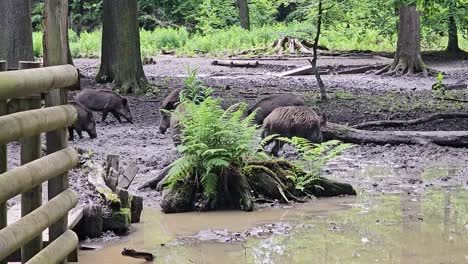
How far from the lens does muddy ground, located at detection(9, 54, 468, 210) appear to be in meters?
9.45

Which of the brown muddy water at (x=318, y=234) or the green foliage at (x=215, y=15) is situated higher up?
the green foliage at (x=215, y=15)

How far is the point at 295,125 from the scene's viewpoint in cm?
1061

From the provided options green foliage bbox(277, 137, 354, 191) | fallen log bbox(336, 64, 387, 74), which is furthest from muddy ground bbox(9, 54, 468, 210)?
fallen log bbox(336, 64, 387, 74)

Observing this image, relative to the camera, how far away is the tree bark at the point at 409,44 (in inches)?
922

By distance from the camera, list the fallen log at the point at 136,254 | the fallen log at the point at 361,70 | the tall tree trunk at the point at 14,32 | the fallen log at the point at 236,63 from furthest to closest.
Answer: the fallen log at the point at 236,63, the fallen log at the point at 361,70, the tall tree trunk at the point at 14,32, the fallen log at the point at 136,254

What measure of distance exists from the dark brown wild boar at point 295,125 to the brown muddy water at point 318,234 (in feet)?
7.74

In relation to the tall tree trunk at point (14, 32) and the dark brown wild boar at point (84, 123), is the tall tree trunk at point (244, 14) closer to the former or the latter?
the tall tree trunk at point (14, 32)

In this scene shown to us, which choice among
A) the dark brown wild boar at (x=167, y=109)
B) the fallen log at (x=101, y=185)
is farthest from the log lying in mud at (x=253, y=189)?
the dark brown wild boar at (x=167, y=109)

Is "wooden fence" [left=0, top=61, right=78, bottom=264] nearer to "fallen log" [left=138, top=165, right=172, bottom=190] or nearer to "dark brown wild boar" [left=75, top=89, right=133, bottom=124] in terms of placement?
"fallen log" [left=138, top=165, right=172, bottom=190]

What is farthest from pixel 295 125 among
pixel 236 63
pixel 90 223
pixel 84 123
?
pixel 236 63

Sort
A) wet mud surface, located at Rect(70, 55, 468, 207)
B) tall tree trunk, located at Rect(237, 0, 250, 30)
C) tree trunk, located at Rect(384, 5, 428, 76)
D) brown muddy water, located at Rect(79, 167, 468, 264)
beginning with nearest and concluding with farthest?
brown muddy water, located at Rect(79, 167, 468, 264) → wet mud surface, located at Rect(70, 55, 468, 207) → tree trunk, located at Rect(384, 5, 428, 76) → tall tree trunk, located at Rect(237, 0, 250, 30)

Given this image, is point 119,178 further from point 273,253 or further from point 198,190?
point 273,253

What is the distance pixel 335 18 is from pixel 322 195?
30.3 feet

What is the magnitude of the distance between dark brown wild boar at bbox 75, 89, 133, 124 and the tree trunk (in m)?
11.8
